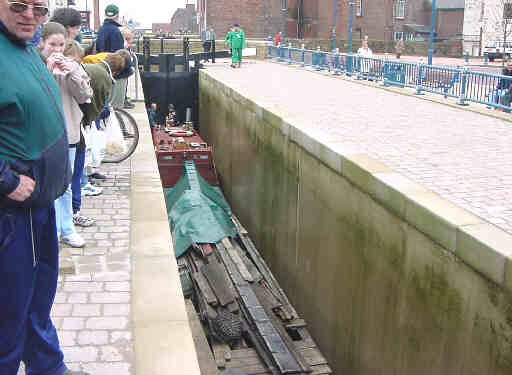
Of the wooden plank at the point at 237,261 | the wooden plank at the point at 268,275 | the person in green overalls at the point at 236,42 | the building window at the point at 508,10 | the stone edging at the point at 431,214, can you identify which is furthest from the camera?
the building window at the point at 508,10

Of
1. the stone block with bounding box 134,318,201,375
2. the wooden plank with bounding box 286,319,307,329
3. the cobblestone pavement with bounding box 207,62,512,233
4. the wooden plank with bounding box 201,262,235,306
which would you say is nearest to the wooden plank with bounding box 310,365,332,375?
the wooden plank with bounding box 286,319,307,329

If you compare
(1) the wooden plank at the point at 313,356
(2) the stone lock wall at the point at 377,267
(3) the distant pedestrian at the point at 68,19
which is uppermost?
(3) the distant pedestrian at the point at 68,19

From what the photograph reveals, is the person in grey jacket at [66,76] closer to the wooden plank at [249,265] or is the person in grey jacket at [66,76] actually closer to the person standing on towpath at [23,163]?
the person standing on towpath at [23,163]

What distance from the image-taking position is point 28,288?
2682 mm

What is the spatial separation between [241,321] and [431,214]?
11.9 ft

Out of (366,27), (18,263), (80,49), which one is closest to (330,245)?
(80,49)

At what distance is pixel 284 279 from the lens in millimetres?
10219

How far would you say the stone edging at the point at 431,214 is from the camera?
4516 mm

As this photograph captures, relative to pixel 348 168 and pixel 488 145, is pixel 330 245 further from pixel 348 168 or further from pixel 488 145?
pixel 488 145

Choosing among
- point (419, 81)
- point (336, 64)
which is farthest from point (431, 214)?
point (336, 64)

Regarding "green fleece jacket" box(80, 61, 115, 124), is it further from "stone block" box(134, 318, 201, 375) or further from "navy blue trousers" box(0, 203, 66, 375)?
"navy blue trousers" box(0, 203, 66, 375)

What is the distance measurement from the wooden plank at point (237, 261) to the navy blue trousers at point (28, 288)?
6449 millimetres

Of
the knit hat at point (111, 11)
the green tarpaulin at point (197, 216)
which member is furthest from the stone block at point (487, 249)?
the knit hat at point (111, 11)

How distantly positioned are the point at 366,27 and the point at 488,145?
4990cm
